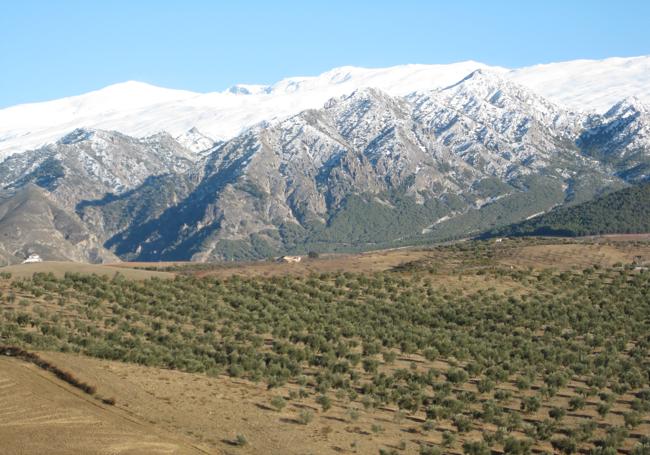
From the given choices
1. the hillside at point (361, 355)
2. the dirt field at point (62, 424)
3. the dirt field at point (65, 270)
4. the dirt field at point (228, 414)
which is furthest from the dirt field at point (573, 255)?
the dirt field at point (62, 424)

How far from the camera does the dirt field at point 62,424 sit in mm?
42688

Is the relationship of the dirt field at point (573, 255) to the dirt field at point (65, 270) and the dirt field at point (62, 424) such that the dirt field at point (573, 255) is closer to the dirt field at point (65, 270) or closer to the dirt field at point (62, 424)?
the dirt field at point (65, 270)

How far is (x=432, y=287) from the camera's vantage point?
10900 centimetres

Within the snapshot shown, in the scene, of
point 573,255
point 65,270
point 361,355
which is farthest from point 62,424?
point 573,255

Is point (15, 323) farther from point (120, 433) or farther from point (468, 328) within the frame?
point (468, 328)

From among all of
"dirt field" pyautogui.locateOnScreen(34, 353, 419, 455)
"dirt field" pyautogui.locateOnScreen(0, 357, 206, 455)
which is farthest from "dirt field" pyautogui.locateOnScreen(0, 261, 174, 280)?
"dirt field" pyautogui.locateOnScreen(0, 357, 206, 455)

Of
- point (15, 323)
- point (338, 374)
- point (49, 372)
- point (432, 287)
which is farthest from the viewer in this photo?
point (432, 287)

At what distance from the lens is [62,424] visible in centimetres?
4562

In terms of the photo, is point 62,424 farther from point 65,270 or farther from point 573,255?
point 573,255

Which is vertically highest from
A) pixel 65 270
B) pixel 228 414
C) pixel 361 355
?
pixel 65 270

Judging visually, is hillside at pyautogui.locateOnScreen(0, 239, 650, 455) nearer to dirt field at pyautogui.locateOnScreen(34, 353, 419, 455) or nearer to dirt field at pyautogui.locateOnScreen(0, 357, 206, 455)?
dirt field at pyautogui.locateOnScreen(34, 353, 419, 455)

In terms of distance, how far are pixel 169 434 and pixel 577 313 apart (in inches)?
2265

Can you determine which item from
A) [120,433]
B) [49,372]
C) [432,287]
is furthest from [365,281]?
[120,433]

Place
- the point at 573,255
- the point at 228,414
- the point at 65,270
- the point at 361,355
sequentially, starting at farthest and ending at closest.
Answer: the point at 573,255 < the point at 65,270 < the point at 361,355 < the point at 228,414
